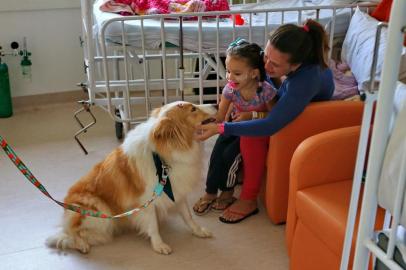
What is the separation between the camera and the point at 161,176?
1905mm

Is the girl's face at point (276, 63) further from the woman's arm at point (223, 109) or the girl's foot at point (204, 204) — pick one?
the girl's foot at point (204, 204)

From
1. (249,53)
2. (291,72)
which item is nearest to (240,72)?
(249,53)

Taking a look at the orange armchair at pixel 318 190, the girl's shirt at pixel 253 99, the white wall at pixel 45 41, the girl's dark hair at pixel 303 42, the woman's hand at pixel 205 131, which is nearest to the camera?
the orange armchair at pixel 318 190

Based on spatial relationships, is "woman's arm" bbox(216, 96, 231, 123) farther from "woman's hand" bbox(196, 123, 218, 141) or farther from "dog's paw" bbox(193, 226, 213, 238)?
"dog's paw" bbox(193, 226, 213, 238)

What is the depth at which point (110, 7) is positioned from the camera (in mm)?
2672

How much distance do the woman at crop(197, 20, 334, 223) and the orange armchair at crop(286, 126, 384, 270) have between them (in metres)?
0.22

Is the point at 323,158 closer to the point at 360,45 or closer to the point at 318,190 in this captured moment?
the point at 318,190

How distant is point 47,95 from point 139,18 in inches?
79.0

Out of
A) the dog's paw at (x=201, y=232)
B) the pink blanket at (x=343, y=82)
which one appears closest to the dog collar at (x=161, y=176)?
the dog's paw at (x=201, y=232)

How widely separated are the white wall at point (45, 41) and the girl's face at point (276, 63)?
96.2 inches

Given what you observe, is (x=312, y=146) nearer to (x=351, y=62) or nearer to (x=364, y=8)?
(x=351, y=62)

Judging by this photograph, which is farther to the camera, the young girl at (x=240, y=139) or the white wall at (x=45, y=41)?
the white wall at (x=45, y=41)

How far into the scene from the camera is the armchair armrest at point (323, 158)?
1.64 m

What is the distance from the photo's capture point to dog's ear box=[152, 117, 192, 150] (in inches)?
71.4
